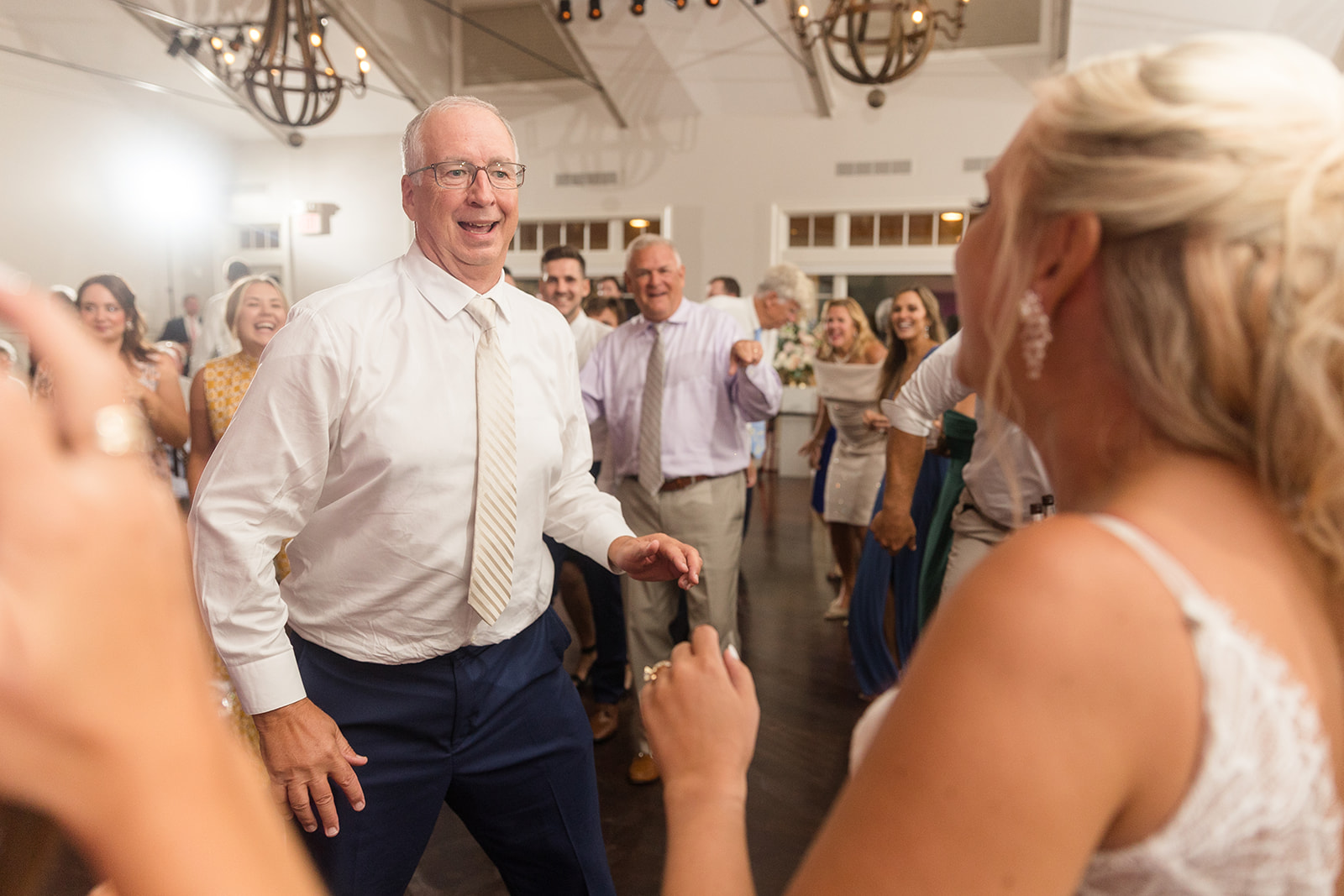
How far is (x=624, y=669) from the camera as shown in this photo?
355 centimetres

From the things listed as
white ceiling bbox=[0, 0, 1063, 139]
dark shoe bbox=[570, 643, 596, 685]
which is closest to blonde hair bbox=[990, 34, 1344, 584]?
dark shoe bbox=[570, 643, 596, 685]

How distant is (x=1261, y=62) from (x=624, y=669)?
127 inches

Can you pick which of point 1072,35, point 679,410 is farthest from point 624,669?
point 1072,35

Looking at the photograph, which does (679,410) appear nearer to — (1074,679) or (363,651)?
(363,651)

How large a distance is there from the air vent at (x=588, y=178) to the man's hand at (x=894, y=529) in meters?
8.59

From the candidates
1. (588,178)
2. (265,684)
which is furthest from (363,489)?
(588,178)

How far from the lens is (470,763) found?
151 cm

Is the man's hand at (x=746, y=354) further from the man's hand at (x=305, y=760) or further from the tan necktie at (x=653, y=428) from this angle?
the man's hand at (x=305, y=760)

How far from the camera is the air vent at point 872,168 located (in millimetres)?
9414

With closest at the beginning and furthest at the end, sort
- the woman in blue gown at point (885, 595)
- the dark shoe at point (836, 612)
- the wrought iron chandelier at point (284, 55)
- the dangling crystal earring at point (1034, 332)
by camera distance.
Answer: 1. the dangling crystal earring at point (1034, 332)
2. the woman in blue gown at point (885, 595)
3. the dark shoe at point (836, 612)
4. the wrought iron chandelier at point (284, 55)

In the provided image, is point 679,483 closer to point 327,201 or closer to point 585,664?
point 585,664

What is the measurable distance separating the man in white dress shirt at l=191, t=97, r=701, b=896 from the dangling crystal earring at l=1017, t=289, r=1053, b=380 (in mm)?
895

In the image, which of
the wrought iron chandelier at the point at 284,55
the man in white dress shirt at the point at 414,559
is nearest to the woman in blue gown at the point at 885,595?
the man in white dress shirt at the point at 414,559

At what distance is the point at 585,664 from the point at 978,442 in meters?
2.23
